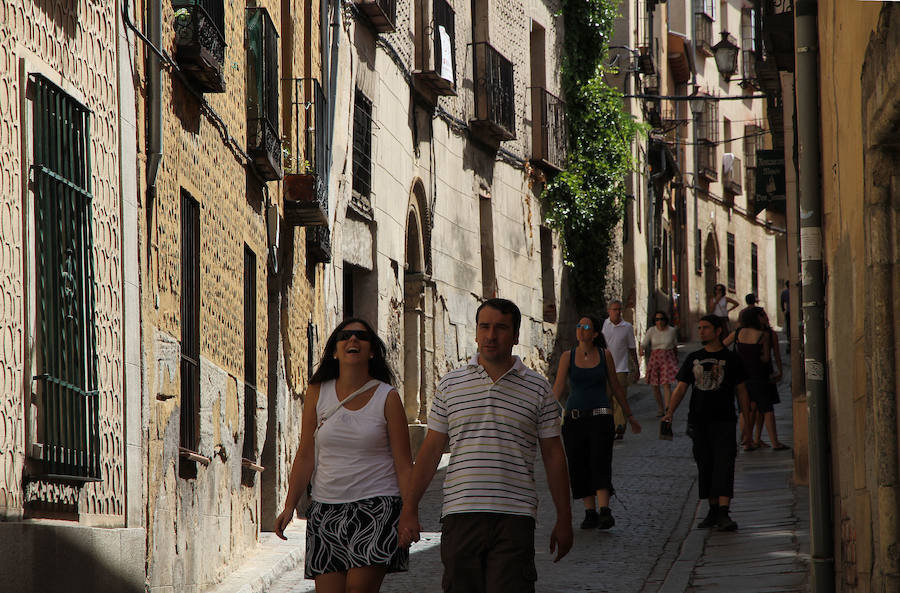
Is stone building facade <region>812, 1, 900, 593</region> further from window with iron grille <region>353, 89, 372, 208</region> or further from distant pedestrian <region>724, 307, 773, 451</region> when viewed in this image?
window with iron grille <region>353, 89, 372, 208</region>

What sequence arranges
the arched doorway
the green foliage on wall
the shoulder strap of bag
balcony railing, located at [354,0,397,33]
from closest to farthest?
the shoulder strap of bag → balcony railing, located at [354,0,397,33] → the green foliage on wall → the arched doorway

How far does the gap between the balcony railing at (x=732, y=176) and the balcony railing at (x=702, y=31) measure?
3.26 meters

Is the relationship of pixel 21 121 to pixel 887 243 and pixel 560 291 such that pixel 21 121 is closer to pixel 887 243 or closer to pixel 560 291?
pixel 887 243

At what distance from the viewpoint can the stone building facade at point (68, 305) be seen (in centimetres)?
577

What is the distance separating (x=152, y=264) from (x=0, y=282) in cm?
247

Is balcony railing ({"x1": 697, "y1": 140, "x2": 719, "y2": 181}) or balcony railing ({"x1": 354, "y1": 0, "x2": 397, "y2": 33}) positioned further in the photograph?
balcony railing ({"x1": 697, "y1": 140, "x2": 719, "y2": 181})

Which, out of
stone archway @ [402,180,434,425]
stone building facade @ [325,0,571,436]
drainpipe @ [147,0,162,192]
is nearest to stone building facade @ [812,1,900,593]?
drainpipe @ [147,0,162,192]

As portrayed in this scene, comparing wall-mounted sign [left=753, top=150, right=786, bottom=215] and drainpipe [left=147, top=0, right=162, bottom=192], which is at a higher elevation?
wall-mounted sign [left=753, top=150, right=786, bottom=215]

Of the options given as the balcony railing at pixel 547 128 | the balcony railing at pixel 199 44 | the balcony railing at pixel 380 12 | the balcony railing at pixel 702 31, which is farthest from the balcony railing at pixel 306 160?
the balcony railing at pixel 702 31

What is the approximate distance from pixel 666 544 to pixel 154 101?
5.18 metres

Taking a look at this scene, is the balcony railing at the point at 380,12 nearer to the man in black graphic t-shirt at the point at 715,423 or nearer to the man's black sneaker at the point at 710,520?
the man in black graphic t-shirt at the point at 715,423

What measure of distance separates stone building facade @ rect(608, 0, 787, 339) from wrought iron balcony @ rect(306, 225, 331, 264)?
48.7 ft

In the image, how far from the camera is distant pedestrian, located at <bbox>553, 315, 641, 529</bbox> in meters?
11.0

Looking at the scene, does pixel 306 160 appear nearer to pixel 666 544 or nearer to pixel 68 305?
pixel 666 544
